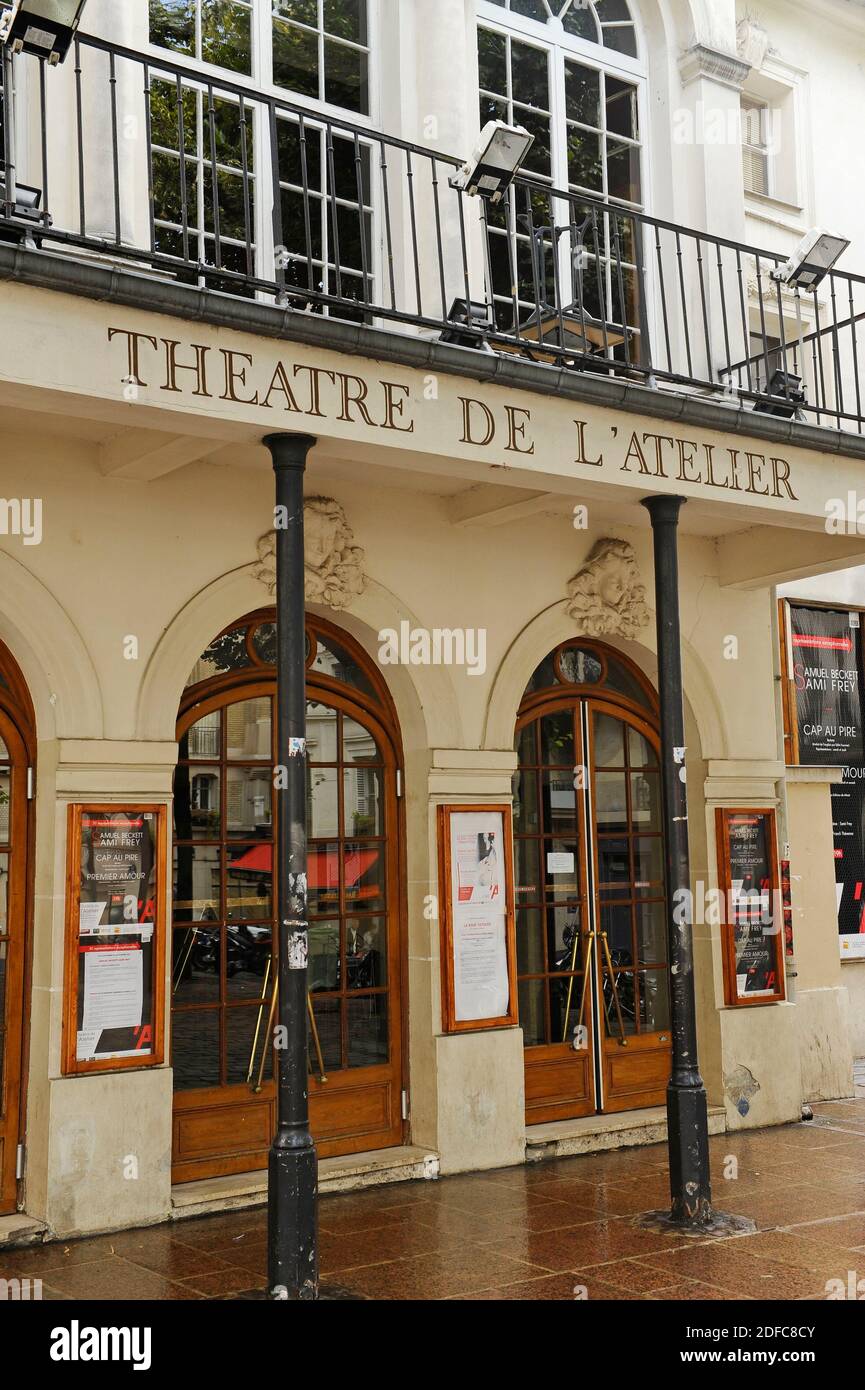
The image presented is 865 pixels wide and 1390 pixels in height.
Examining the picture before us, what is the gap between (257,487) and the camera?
7328mm

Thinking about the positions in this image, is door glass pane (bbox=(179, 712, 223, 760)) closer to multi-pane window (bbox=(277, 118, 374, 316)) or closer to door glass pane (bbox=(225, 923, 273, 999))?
door glass pane (bbox=(225, 923, 273, 999))

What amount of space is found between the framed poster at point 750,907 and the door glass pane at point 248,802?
3191 millimetres

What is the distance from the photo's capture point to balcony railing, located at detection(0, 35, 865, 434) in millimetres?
5922

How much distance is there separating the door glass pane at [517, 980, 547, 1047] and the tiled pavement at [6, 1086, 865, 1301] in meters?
0.88

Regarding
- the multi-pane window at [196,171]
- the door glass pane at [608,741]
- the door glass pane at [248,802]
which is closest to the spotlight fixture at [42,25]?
the multi-pane window at [196,171]

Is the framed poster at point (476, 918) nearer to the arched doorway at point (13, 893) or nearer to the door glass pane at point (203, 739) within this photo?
the door glass pane at point (203, 739)

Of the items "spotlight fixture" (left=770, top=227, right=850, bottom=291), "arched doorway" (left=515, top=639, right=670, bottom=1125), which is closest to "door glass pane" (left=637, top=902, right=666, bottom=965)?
"arched doorway" (left=515, top=639, right=670, bottom=1125)

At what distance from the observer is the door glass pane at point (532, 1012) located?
8.38 metres

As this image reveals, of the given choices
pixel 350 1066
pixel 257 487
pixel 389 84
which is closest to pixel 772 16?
pixel 389 84

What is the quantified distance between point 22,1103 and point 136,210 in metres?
4.25

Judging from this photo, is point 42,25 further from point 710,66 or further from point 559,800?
point 710,66

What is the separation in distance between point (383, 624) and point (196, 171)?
2559 millimetres

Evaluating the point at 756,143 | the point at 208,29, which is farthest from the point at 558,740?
the point at 756,143

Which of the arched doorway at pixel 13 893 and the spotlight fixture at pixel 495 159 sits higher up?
the spotlight fixture at pixel 495 159
